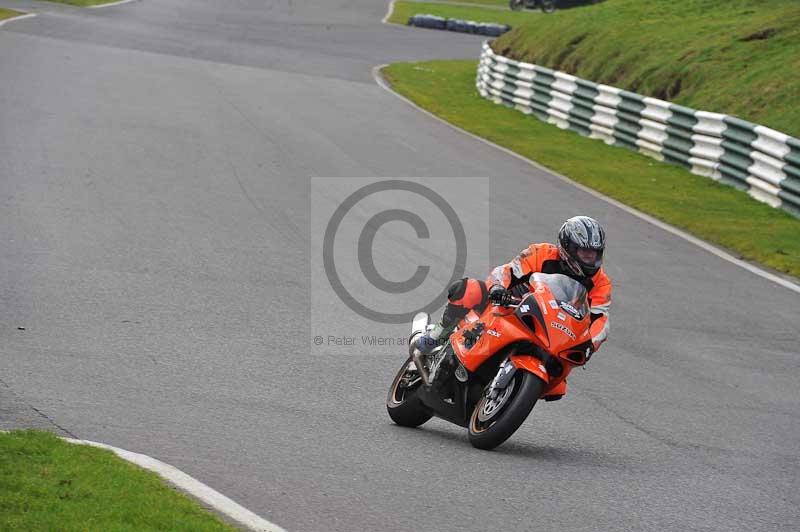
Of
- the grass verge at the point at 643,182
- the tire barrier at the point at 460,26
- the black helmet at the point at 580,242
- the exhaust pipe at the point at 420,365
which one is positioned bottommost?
the tire barrier at the point at 460,26

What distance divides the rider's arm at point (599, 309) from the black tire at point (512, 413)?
48cm

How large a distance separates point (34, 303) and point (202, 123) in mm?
12310

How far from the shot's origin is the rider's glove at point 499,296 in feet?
25.8

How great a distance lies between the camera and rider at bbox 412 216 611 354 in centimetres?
787

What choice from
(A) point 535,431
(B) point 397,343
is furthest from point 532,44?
(A) point 535,431

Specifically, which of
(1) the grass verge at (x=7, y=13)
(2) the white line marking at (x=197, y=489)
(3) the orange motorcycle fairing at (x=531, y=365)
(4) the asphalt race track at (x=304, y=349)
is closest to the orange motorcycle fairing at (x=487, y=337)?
(3) the orange motorcycle fairing at (x=531, y=365)

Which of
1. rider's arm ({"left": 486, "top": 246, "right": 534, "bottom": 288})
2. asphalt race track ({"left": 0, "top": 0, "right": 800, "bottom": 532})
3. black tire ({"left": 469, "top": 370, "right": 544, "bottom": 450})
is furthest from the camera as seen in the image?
rider's arm ({"left": 486, "top": 246, "right": 534, "bottom": 288})

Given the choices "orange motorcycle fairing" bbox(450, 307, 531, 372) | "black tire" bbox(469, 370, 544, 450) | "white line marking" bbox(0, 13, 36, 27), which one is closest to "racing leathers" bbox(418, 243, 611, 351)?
"orange motorcycle fairing" bbox(450, 307, 531, 372)

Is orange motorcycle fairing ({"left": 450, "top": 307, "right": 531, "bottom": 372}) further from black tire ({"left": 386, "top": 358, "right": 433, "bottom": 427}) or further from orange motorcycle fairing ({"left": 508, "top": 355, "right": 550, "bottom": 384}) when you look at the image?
black tire ({"left": 386, "top": 358, "right": 433, "bottom": 427})

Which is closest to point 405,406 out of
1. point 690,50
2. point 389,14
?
point 690,50

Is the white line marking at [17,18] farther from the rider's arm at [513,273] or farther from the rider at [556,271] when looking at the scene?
the rider's arm at [513,273]

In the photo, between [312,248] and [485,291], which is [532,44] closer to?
[312,248]

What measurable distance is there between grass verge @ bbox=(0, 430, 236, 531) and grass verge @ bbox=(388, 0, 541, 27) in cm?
4981

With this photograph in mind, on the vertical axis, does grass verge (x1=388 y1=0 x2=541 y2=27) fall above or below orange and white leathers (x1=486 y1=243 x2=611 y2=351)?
below
